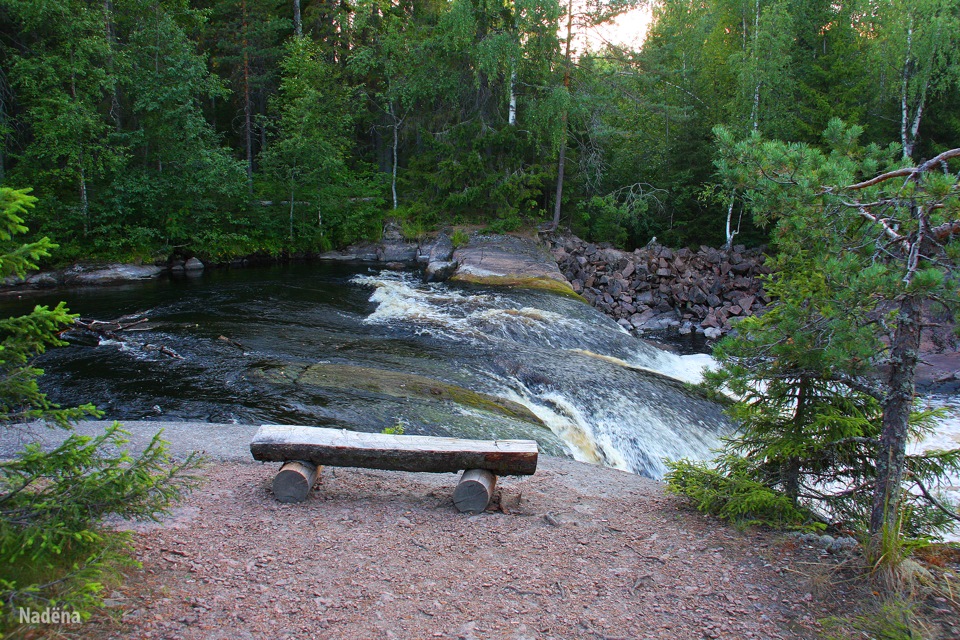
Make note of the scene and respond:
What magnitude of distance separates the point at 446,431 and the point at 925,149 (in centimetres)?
2248

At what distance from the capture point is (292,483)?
5.23 meters

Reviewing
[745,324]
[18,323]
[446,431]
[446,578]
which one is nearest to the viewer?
[18,323]

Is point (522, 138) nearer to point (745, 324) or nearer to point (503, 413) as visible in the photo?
point (503, 413)

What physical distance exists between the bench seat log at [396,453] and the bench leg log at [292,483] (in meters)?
0.12

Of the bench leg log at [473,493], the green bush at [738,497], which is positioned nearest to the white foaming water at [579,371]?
the green bush at [738,497]

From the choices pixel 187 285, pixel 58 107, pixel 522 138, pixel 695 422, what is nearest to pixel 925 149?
pixel 522 138

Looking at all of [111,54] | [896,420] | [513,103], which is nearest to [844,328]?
[896,420]

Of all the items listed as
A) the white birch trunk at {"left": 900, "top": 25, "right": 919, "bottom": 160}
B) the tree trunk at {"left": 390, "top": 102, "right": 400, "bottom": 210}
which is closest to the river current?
the tree trunk at {"left": 390, "top": 102, "right": 400, "bottom": 210}

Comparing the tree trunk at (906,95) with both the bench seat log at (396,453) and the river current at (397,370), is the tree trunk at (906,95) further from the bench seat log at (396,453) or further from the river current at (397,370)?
the bench seat log at (396,453)

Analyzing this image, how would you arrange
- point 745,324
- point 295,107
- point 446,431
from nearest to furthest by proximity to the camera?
point 745,324 → point 446,431 → point 295,107

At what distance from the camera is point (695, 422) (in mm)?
9961

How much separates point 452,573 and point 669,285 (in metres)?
17.6

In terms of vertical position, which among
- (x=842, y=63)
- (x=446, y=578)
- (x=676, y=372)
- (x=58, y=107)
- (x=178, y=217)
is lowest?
(x=676, y=372)

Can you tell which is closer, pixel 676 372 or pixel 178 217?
pixel 676 372
